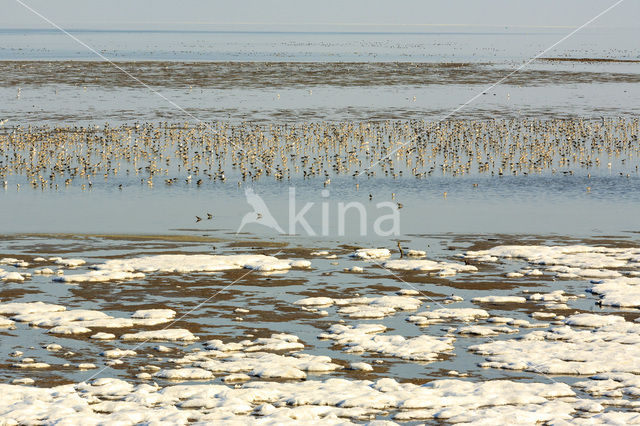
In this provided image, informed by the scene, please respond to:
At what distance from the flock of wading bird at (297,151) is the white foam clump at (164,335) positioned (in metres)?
19.2

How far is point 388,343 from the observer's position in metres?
19.8

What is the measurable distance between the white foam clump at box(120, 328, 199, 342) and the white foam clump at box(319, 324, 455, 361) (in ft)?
8.34

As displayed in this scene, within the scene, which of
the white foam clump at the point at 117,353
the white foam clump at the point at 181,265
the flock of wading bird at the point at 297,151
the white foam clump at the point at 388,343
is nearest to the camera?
the white foam clump at the point at 117,353

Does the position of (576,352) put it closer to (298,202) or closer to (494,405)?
(494,405)

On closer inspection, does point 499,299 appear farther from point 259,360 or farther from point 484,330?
point 259,360

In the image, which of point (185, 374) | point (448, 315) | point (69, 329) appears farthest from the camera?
point (448, 315)

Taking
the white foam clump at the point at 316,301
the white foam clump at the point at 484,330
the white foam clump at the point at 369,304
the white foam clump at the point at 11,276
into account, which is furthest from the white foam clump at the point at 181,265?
the white foam clump at the point at 484,330

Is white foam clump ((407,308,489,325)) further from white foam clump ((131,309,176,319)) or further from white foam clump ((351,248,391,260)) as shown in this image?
white foam clump ((351,248,391,260))

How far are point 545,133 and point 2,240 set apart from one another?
106ft

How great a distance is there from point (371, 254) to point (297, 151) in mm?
19497

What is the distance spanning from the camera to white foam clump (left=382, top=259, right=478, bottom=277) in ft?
84.8

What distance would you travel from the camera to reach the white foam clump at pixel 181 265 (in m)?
25.0

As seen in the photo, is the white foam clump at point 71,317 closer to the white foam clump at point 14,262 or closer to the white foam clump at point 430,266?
the white foam clump at point 14,262

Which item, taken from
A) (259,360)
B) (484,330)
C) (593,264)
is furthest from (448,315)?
(593,264)
